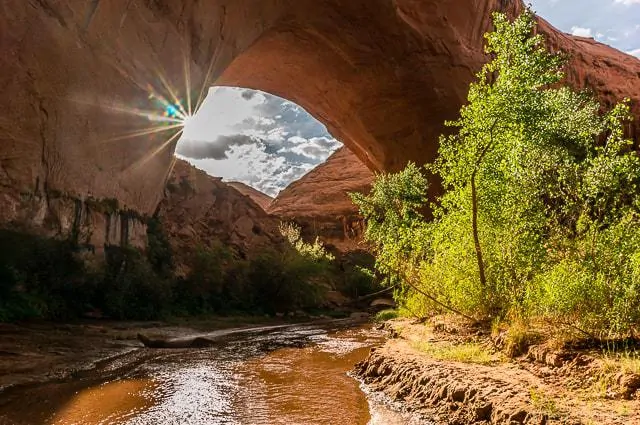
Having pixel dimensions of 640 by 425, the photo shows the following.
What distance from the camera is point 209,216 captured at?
3219 cm

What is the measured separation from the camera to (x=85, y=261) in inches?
583

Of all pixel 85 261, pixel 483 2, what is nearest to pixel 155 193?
pixel 85 261

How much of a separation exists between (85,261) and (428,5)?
20.1 metres

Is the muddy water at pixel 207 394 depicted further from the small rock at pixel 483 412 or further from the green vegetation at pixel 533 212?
the green vegetation at pixel 533 212

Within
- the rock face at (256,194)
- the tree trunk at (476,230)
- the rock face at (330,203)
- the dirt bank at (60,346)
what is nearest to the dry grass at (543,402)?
the tree trunk at (476,230)

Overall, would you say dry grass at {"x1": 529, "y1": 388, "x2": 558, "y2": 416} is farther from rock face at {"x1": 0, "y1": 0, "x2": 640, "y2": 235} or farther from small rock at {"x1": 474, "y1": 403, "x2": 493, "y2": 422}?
rock face at {"x1": 0, "y1": 0, "x2": 640, "y2": 235}

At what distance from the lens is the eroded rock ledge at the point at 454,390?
Result: 4.03 meters

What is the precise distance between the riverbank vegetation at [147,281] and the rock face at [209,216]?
73.8 inches

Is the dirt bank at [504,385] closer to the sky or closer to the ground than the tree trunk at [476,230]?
closer to the ground

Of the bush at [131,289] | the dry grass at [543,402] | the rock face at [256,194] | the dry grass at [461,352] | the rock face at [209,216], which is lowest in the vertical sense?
the dry grass at [543,402]

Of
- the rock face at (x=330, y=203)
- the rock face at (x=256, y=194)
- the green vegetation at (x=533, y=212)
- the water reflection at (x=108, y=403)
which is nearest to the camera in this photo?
the water reflection at (x=108, y=403)

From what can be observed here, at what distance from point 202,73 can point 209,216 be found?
13.5m

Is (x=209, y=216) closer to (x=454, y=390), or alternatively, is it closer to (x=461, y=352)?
(x=461, y=352)

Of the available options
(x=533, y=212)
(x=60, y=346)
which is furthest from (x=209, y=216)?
(x=533, y=212)
